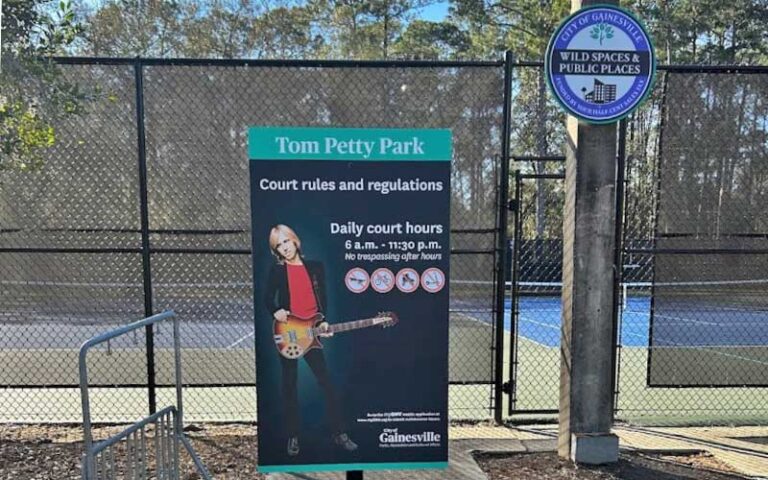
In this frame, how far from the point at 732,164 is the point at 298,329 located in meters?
4.59

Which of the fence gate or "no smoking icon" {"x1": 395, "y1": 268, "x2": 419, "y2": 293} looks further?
the fence gate

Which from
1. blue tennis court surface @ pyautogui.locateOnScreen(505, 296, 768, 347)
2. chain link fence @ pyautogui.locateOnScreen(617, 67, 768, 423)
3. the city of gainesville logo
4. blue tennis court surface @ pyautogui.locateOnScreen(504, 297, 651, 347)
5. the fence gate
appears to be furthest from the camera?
blue tennis court surface @ pyautogui.locateOnScreen(504, 297, 651, 347)

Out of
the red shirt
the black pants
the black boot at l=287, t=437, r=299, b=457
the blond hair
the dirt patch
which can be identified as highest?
the blond hair

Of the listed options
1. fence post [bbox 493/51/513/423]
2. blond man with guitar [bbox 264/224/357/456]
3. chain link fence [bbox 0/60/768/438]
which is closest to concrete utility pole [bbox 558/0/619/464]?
chain link fence [bbox 0/60/768/438]

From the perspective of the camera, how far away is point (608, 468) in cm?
428

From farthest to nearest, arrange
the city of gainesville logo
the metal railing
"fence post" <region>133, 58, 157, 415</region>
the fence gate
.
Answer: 1. the fence gate
2. "fence post" <region>133, 58, 157, 415</region>
3. the city of gainesville logo
4. the metal railing

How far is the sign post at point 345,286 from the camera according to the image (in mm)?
3100

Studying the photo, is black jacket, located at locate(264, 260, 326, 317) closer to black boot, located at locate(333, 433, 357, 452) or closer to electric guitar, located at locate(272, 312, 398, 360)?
electric guitar, located at locate(272, 312, 398, 360)

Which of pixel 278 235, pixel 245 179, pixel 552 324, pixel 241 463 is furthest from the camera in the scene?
pixel 552 324

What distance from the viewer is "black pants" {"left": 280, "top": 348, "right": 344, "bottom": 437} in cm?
314

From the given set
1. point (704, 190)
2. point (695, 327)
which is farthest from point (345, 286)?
point (695, 327)

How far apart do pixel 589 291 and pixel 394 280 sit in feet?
5.93

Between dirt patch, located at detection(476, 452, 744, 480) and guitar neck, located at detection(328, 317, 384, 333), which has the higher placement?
guitar neck, located at detection(328, 317, 384, 333)

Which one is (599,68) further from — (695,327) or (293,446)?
(695,327)
